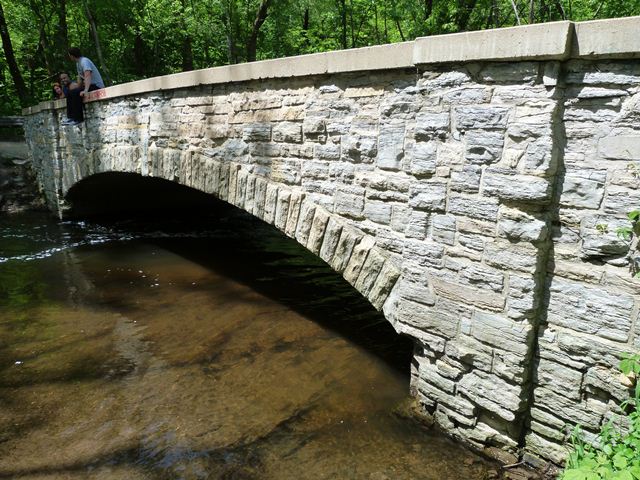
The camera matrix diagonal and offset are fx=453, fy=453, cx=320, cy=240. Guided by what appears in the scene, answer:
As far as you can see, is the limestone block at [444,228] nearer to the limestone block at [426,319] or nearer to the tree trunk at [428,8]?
the limestone block at [426,319]

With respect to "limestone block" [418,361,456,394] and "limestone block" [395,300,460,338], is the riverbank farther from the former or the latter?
"limestone block" [418,361,456,394]

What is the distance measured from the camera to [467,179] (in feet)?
8.99

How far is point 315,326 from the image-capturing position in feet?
15.9

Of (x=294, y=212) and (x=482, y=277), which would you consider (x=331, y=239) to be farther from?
(x=482, y=277)

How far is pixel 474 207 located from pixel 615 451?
1465mm

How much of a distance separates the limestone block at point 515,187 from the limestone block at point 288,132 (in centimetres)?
180

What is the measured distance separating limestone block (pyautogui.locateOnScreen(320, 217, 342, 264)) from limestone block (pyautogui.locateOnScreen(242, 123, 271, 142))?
1.13 meters

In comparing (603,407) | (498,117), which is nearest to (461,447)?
(603,407)

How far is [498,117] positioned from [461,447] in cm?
212

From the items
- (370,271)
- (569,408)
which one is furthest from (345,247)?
(569,408)

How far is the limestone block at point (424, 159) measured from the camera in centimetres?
289

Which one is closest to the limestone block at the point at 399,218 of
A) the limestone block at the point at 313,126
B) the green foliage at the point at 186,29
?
the limestone block at the point at 313,126

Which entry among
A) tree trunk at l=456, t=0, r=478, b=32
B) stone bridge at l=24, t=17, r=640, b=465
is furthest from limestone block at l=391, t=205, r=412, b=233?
tree trunk at l=456, t=0, r=478, b=32

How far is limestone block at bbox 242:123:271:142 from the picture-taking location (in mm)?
4281
